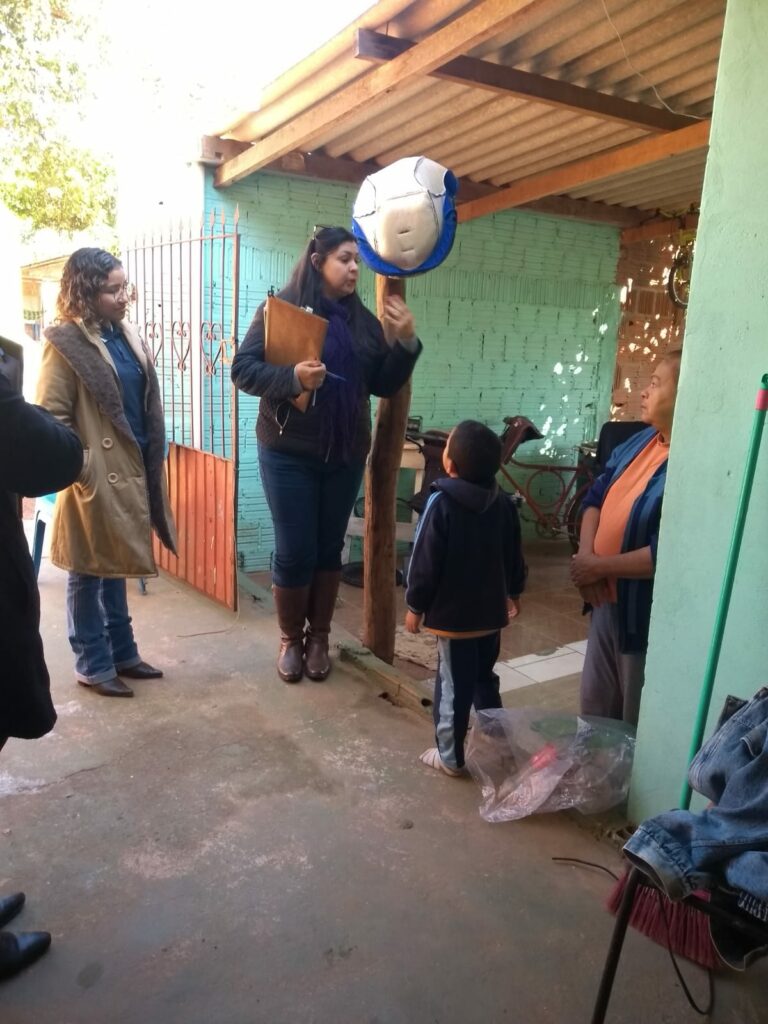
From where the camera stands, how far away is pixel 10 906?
176cm

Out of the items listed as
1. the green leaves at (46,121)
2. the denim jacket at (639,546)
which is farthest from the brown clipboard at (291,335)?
the green leaves at (46,121)

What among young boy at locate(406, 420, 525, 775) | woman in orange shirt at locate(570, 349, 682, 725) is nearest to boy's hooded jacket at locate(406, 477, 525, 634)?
young boy at locate(406, 420, 525, 775)

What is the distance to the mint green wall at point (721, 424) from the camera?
1.74m

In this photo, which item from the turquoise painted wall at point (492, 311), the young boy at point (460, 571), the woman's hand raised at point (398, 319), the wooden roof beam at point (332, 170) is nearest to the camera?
the young boy at point (460, 571)

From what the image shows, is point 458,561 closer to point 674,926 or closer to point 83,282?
point 674,926

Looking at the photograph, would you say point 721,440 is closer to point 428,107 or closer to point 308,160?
point 428,107

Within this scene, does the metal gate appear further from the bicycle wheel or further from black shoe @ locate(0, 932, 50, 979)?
the bicycle wheel

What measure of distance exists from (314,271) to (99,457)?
1.12 metres

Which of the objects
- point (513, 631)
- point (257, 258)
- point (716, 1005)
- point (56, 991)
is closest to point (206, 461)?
point (257, 258)

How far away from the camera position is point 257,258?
5242mm

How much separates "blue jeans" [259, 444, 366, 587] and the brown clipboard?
0.28 metres

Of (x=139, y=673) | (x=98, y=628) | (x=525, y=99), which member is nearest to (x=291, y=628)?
(x=139, y=673)

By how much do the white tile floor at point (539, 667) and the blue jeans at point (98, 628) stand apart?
77.8 inches

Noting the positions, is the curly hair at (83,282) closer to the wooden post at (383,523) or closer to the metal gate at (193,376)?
the metal gate at (193,376)
